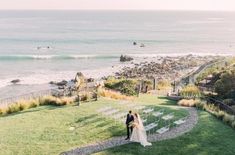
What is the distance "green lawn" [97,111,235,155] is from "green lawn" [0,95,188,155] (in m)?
2.20

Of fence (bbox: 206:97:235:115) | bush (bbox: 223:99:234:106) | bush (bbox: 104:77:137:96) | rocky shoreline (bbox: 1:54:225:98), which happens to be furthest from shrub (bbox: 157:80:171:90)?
bush (bbox: 223:99:234:106)

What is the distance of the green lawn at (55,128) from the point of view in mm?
19719

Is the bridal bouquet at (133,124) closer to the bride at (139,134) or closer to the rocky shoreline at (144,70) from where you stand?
the bride at (139,134)

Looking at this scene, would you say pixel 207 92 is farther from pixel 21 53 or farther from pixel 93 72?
pixel 21 53

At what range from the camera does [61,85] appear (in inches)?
2132

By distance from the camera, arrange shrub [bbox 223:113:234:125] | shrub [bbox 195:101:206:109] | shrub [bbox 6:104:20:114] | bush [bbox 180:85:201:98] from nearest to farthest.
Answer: shrub [bbox 223:113:234:125] → shrub [bbox 6:104:20:114] → shrub [bbox 195:101:206:109] → bush [bbox 180:85:201:98]

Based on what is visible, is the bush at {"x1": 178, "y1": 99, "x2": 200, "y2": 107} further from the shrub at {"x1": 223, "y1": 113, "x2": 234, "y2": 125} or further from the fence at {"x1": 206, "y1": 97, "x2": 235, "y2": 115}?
the shrub at {"x1": 223, "y1": 113, "x2": 234, "y2": 125}

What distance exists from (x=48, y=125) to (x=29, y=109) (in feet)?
17.1

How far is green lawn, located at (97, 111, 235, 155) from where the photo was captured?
19.0 metres

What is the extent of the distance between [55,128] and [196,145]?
7449 millimetres

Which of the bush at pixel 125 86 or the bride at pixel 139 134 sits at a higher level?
the bush at pixel 125 86

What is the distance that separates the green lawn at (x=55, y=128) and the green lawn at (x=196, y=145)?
2.20 metres

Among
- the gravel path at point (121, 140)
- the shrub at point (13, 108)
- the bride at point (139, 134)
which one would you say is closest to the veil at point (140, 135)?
the bride at point (139, 134)

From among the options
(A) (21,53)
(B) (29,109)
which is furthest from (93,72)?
(B) (29,109)
